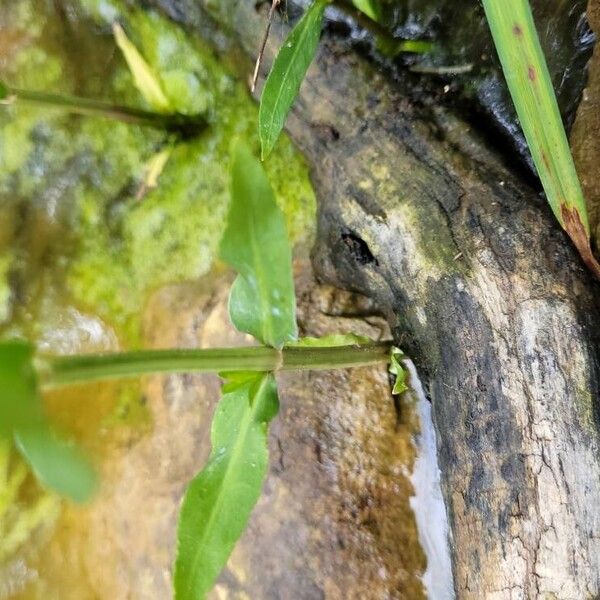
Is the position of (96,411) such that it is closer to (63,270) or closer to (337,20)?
(63,270)

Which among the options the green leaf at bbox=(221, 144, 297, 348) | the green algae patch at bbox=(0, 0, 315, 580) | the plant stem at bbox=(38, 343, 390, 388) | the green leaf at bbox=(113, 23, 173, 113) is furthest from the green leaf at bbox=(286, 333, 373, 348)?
the green leaf at bbox=(113, 23, 173, 113)

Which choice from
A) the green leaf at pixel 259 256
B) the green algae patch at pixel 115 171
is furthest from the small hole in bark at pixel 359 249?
the green algae patch at pixel 115 171

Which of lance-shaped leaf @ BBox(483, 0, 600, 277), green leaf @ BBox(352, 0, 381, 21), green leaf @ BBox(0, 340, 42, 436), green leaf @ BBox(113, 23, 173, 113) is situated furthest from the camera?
green leaf @ BBox(113, 23, 173, 113)

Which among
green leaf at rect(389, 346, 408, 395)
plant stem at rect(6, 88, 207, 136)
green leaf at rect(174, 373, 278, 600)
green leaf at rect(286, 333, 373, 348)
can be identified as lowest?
green leaf at rect(174, 373, 278, 600)

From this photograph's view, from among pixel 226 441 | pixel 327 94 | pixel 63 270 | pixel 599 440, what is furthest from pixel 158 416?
pixel 599 440

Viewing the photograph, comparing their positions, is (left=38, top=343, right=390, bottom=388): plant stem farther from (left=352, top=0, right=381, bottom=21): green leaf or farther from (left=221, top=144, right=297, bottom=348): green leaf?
(left=352, top=0, right=381, bottom=21): green leaf

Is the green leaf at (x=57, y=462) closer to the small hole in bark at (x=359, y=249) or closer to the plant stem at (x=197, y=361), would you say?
the plant stem at (x=197, y=361)

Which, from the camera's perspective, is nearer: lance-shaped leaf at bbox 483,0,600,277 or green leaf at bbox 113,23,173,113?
lance-shaped leaf at bbox 483,0,600,277
